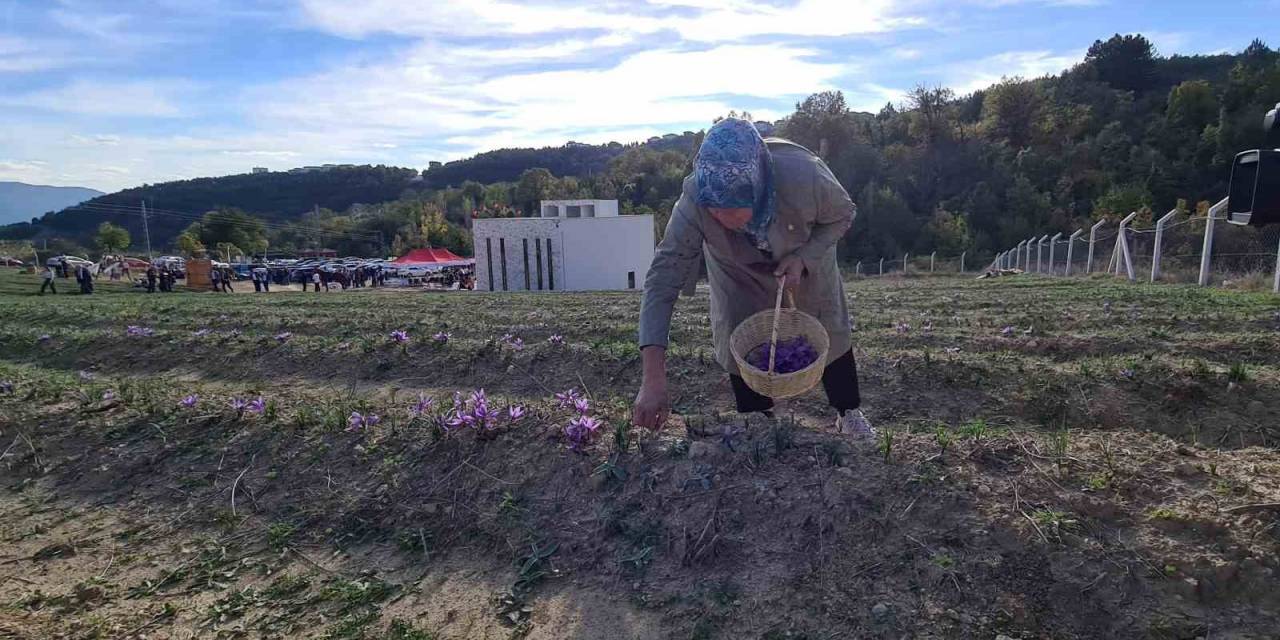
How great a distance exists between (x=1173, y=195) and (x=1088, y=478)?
176 ft

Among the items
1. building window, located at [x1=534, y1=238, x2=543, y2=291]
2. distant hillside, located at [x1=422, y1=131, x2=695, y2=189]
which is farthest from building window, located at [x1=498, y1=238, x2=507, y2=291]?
distant hillside, located at [x1=422, y1=131, x2=695, y2=189]

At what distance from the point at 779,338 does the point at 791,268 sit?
0.39m

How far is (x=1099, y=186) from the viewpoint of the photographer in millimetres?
47750

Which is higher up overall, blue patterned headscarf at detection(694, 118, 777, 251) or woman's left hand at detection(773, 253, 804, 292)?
blue patterned headscarf at detection(694, 118, 777, 251)

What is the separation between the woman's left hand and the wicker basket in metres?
0.05

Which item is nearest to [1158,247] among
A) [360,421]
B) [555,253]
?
[360,421]

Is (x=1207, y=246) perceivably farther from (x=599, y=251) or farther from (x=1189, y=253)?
(x=599, y=251)

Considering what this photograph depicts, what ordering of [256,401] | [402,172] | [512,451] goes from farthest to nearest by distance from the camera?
[402,172], [256,401], [512,451]

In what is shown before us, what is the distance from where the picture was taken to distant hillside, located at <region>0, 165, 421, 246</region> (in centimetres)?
10369

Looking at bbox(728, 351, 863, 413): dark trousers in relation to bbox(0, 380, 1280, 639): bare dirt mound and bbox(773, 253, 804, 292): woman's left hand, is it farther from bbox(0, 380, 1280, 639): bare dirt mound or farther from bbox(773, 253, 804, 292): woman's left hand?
bbox(773, 253, 804, 292): woman's left hand

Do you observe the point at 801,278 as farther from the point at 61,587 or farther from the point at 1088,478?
the point at 61,587

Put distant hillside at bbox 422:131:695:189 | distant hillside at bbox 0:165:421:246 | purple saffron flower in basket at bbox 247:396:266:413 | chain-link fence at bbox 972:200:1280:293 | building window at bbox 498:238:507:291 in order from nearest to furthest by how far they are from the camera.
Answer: purple saffron flower in basket at bbox 247:396:266:413 → chain-link fence at bbox 972:200:1280:293 → building window at bbox 498:238:507:291 → distant hillside at bbox 0:165:421:246 → distant hillside at bbox 422:131:695:189

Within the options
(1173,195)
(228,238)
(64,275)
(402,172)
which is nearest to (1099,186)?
(1173,195)

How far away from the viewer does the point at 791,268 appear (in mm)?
2773
